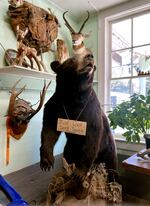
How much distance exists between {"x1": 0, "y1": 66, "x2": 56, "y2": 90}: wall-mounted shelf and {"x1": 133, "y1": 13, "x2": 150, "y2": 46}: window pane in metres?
1.12

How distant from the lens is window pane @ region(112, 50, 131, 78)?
2.13 metres

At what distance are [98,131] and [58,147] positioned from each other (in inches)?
37.4

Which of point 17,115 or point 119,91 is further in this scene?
point 119,91

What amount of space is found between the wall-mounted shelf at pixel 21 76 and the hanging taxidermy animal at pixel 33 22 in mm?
279

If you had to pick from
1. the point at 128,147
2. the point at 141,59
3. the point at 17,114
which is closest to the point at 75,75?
the point at 17,114

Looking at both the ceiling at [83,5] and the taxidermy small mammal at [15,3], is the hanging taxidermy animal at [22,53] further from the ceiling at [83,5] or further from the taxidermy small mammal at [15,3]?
the ceiling at [83,5]

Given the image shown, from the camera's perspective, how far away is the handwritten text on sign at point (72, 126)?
107cm

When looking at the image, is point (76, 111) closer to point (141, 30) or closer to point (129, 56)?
point (129, 56)

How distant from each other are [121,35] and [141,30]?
24 cm

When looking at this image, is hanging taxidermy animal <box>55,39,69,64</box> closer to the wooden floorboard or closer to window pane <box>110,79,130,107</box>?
window pane <box>110,79,130,107</box>

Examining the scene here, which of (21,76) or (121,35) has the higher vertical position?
(121,35)

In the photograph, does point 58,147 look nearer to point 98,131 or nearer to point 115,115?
point 115,115

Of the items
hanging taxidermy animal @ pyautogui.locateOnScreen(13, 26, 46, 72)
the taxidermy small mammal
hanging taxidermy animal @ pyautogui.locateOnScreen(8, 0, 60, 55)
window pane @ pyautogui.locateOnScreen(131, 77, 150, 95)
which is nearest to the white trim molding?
window pane @ pyautogui.locateOnScreen(131, 77, 150, 95)

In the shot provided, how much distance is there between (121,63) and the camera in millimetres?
2195
